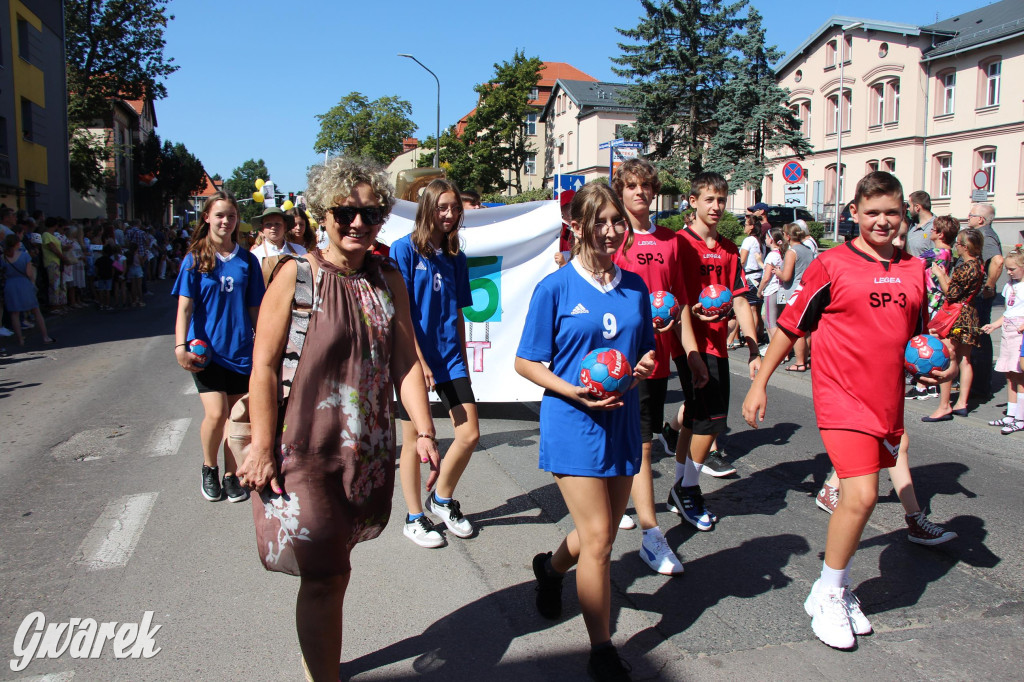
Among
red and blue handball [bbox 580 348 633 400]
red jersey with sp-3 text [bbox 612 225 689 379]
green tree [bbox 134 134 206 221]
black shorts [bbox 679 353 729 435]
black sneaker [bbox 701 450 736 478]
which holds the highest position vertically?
green tree [bbox 134 134 206 221]

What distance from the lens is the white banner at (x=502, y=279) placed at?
7586 millimetres

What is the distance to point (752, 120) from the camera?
39.8 metres

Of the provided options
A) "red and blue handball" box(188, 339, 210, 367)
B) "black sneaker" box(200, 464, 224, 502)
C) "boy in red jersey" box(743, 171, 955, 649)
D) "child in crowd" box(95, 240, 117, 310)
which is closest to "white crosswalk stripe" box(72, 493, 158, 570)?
"black sneaker" box(200, 464, 224, 502)

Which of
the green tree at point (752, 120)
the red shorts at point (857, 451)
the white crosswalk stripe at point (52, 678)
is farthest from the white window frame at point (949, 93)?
the white crosswalk stripe at point (52, 678)

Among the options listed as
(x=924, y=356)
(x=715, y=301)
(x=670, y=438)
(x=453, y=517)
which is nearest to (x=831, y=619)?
(x=924, y=356)

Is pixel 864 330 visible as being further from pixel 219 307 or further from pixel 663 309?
pixel 219 307

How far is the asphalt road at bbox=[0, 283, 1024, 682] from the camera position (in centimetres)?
319

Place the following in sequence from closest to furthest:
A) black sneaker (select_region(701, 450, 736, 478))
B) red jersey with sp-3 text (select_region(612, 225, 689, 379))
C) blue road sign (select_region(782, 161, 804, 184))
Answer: red jersey with sp-3 text (select_region(612, 225, 689, 379)) → black sneaker (select_region(701, 450, 736, 478)) → blue road sign (select_region(782, 161, 804, 184))

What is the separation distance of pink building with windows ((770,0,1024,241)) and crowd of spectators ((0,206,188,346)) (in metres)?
25.8

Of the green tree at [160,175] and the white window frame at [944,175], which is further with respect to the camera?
the green tree at [160,175]

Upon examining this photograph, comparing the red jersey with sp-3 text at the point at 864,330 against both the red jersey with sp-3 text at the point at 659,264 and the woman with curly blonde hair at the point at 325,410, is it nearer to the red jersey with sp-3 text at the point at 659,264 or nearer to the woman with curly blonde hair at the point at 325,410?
the red jersey with sp-3 text at the point at 659,264

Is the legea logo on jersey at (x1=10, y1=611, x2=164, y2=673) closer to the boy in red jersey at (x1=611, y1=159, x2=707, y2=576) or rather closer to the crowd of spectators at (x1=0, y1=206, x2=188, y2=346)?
the boy in red jersey at (x1=611, y1=159, x2=707, y2=576)

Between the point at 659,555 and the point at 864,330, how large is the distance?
59.6 inches

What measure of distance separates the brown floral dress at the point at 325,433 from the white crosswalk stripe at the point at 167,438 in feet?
14.9
